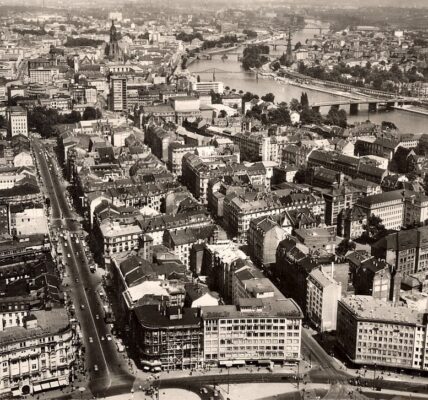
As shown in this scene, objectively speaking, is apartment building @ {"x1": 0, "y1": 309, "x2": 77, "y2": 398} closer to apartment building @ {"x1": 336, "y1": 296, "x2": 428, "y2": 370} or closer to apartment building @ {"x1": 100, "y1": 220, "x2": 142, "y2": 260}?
apartment building @ {"x1": 100, "y1": 220, "x2": 142, "y2": 260}

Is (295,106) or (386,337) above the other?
(295,106)

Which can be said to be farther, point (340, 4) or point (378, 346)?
point (340, 4)

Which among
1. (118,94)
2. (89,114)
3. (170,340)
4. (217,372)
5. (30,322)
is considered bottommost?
(217,372)

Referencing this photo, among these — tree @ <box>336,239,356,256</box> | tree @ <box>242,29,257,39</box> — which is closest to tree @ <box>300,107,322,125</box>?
tree @ <box>336,239,356,256</box>

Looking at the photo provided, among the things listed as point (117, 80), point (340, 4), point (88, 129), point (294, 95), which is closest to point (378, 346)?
point (88, 129)

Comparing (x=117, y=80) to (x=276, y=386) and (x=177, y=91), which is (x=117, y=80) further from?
(x=276, y=386)

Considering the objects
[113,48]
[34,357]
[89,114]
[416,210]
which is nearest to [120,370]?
[34,357]

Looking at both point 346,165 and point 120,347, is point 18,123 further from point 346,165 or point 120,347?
point 120,347
